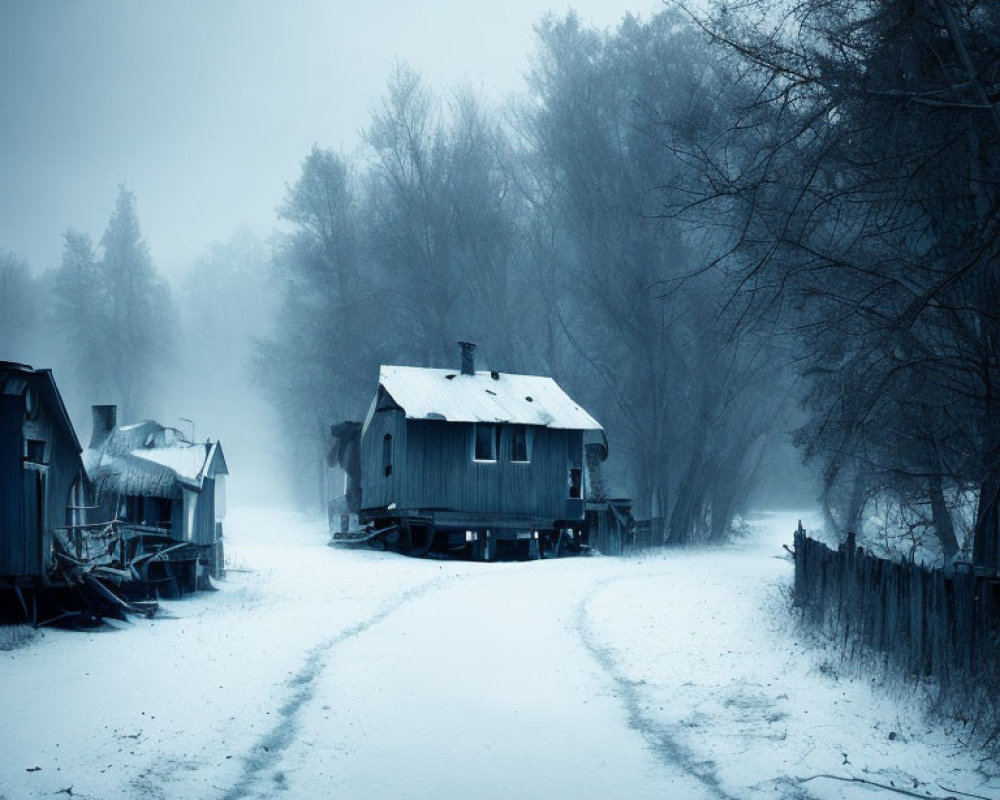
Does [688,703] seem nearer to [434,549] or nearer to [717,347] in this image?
[434,549]

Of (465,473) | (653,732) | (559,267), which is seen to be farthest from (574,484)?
(653,732)

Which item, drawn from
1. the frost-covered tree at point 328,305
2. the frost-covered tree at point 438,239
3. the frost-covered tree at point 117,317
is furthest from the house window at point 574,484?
the frost-covered tree at point 117,317

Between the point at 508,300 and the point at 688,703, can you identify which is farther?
the point at 508,300

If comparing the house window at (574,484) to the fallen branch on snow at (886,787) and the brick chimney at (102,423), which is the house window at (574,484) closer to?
the brick chimney at (102,423)

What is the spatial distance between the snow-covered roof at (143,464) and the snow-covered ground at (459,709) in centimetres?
308

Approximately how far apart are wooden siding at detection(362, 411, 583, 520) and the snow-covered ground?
13.0 meters

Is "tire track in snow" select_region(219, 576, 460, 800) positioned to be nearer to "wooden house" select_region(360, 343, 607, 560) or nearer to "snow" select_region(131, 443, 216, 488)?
"snow" select_region(131, 443, 216, 488)

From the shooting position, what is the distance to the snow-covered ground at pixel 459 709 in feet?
24.8

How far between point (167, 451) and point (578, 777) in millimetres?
15402

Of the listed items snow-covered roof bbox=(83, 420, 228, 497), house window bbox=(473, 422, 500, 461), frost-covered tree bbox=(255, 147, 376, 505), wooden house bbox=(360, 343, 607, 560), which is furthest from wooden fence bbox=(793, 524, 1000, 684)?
frost-covered tree bbox=(255, 147, 376, 505)

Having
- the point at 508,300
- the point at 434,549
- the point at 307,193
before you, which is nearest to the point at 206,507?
the point at 434,549

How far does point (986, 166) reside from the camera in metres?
11.1

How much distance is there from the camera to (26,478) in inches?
611

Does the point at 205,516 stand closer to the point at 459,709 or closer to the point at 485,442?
the point at 485,442
